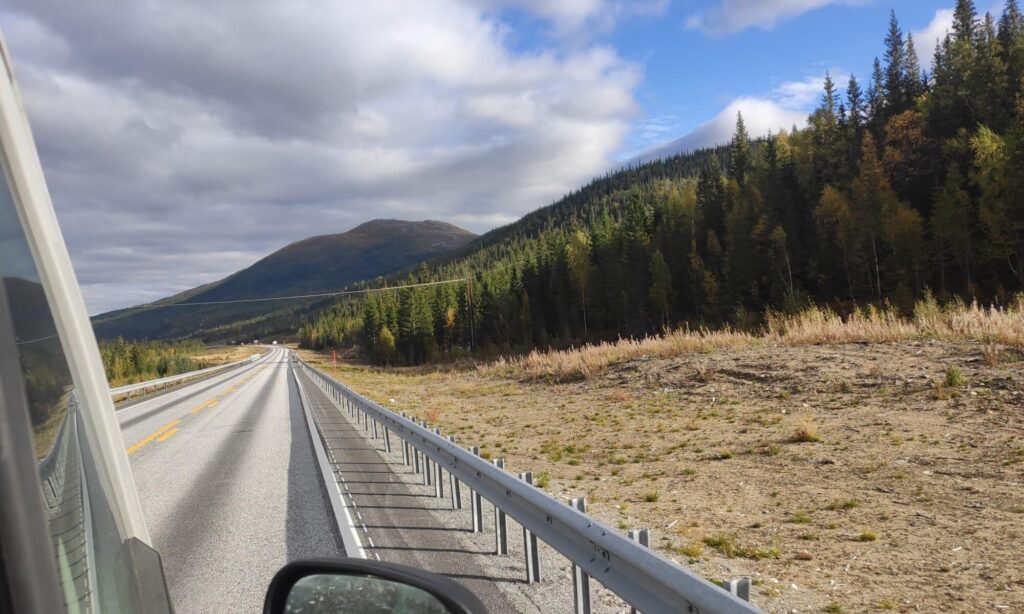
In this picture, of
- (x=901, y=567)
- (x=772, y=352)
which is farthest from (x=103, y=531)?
(x=772, y=352)

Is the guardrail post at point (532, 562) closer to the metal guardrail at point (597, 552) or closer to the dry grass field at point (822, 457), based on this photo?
the metal guardrail at point (597, 552)

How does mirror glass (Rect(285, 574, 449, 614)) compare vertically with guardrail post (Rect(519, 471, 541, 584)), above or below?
above

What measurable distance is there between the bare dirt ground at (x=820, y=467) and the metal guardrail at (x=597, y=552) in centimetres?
158

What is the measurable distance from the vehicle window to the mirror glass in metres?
0.73

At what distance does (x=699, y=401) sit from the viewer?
14008mm

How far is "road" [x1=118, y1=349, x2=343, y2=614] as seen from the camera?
16.5 ft

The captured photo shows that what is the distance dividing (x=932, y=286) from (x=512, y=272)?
57830 mm

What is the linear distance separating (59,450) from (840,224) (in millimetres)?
66838

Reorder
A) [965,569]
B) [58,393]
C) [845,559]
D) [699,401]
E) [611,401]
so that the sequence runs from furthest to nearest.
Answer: [611,401] → [699,401] → [845,559] → [965,569] → [58,393]

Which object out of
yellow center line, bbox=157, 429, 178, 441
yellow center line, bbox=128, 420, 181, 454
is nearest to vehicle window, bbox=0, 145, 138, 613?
yellow center line, bbox=128, 420, 181, 454

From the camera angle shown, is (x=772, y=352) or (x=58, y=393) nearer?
(x=58, y=393)

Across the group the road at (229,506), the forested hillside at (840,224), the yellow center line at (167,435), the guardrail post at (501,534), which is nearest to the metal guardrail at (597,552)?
the guardrail post at (501,534)

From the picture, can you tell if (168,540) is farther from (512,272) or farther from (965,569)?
(512,272)

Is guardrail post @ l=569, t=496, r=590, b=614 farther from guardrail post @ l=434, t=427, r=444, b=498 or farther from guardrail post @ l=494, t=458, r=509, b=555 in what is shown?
guardrail post @ l=434, t=427, r=444, b=498
